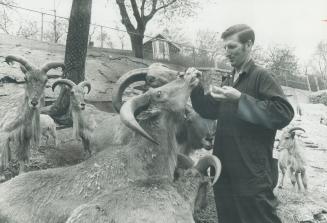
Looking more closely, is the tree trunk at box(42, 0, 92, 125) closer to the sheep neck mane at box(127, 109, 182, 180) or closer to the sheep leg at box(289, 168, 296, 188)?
the sheep leg at box(289, 168, 296, 188)

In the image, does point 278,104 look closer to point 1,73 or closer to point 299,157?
point 299,157

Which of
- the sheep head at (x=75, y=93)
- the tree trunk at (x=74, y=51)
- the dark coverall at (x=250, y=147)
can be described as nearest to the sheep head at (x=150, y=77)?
the dark coverall at (x=250, y=147)

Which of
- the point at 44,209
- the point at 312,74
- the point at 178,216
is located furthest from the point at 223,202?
the point at 312,74

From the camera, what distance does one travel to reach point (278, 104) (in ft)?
16.8

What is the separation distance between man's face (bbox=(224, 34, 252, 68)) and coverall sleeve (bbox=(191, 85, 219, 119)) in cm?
59

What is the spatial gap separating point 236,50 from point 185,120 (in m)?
3.55

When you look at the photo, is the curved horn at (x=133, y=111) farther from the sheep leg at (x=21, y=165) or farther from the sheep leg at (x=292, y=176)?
the sheep leg at (x=292, y=176)

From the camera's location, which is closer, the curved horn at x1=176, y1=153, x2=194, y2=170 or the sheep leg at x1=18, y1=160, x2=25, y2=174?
the curved horn at x1=176, y1=153, x2=194, y2=170

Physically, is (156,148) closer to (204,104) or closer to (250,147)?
(204,104)

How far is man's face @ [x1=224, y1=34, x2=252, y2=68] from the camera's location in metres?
5.58

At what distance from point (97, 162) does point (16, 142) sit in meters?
5.30

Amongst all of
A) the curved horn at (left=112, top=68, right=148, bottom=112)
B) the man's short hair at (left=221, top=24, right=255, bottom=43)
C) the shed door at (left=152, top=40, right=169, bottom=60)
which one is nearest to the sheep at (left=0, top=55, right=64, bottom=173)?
the curved horn at (left=112, top=68, right=148, bottom=112)

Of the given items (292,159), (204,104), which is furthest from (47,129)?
(204,104)

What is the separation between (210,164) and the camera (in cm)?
559
